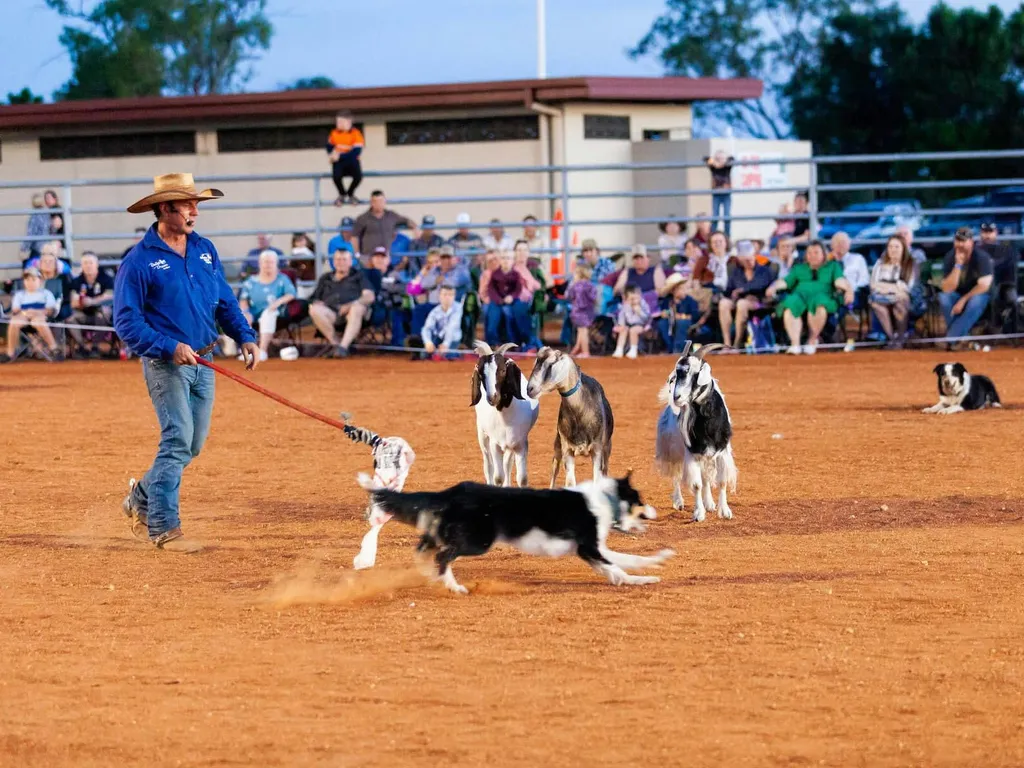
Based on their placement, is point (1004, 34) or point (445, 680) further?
point (1004, 34)

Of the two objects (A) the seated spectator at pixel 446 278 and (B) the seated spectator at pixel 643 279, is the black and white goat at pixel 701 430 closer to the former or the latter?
(B) the seated spectator at pixel 643 279

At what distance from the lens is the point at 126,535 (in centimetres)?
940

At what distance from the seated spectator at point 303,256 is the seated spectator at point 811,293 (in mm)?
7120

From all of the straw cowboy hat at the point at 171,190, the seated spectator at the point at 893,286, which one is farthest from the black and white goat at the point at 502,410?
the seated spectator at the point at 893,286

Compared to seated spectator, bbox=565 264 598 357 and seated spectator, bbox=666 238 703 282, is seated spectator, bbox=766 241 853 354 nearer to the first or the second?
seated spectator, bbox=666 238 703 282

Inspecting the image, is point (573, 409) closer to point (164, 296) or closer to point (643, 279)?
point (164, 296)

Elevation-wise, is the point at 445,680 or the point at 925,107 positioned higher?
the point at 925,107

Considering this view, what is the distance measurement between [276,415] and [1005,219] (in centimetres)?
1957

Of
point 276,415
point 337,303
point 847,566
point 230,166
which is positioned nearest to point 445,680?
point 847,566

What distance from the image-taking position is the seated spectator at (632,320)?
2005 centimetres

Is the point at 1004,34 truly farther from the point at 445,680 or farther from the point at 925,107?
the point at 445,680

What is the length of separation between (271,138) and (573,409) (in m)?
20.6

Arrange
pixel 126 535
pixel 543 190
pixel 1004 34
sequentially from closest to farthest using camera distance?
pixel 126 535 → pixel 543 190 → pixel 1004 34

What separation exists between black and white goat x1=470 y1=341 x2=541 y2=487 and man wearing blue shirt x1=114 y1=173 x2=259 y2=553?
1752 mm
